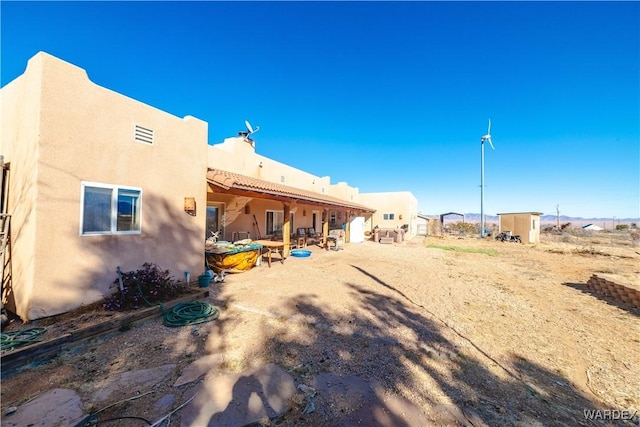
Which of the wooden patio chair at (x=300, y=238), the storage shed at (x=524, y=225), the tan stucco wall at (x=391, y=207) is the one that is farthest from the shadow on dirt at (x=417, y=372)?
the storage shed at (x=524, y=225)

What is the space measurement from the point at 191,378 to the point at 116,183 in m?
4.08

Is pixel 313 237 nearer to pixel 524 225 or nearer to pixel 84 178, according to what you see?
pixel 84 178

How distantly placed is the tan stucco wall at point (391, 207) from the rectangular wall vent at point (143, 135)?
878 inches

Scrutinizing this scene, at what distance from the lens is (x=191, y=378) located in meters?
3.03

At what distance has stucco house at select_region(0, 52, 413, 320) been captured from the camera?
4.14m

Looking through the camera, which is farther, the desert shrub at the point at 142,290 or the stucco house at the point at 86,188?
the desert shrub at the point at 142,290

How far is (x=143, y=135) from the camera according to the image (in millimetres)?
5477

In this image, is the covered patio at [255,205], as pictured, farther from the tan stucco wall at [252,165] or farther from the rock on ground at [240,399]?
the rock on ground at [240,399]

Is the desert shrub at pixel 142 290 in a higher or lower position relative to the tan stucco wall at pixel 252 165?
lower

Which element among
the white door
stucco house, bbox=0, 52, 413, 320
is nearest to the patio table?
stucco house, bbox=0, 52, 413, 320

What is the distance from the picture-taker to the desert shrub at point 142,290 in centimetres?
473

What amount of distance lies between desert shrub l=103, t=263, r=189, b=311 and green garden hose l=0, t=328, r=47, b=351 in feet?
3.11

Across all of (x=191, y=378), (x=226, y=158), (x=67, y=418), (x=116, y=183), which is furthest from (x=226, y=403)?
(x=226, y=158)

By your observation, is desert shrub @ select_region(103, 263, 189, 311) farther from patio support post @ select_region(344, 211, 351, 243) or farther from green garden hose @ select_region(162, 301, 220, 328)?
patio support post @ select_region(344, 211, 351, 243)
